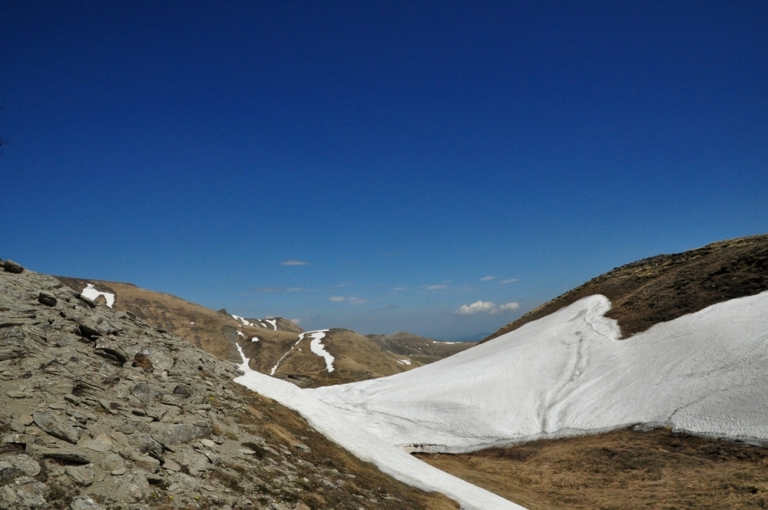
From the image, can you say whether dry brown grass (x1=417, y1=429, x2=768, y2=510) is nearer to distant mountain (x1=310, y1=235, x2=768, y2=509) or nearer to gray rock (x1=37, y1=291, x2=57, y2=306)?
distant mountain (x1=310, y1=235, x2=768, y2=509)

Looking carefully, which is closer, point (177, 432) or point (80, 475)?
point (80, 475)

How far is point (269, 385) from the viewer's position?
35.4 m

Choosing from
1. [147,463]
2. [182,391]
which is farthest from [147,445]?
[182,391]

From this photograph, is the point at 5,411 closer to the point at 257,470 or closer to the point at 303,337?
the point at 257,470

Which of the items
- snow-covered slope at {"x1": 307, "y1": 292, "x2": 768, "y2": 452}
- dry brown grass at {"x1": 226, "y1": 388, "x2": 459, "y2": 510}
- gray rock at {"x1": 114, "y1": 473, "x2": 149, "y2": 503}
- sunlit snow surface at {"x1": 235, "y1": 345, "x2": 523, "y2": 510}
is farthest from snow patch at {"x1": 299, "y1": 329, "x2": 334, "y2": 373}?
gray rock at {"x1": 114, "y1": 473, "x2": 149, "y2": 503}

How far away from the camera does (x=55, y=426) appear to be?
11.2m

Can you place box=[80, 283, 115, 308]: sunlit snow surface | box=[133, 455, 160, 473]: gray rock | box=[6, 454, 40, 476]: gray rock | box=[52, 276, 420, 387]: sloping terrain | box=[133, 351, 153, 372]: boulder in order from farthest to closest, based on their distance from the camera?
box=[80, 283, 115, 308]: sunlit snow surface → box=[52, 276, 420, 387]: sloping terrain → box=[133, 351, 153, 372]: boulder → box=[133, 455, 160, 473]: gray rock → box=[6, 454, 40, 476]: gray rock

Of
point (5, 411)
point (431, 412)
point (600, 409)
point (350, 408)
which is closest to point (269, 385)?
point (350, 408)

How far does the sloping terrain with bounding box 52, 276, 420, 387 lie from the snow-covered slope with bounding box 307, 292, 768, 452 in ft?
287

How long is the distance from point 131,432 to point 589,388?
35.4 m

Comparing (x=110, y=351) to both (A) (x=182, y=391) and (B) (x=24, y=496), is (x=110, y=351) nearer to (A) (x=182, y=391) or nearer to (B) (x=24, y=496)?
(A) (x=182, y=391)

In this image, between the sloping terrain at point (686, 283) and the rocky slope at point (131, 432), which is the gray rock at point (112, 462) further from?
the sloping terrain at point (686, 283)

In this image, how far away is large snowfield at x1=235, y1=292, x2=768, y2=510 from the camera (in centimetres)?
2611

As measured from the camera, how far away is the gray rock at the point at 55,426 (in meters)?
11.0
